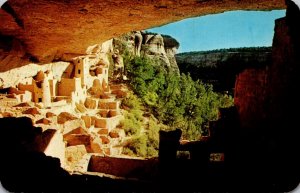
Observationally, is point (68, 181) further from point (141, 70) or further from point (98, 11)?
point (141, 70)

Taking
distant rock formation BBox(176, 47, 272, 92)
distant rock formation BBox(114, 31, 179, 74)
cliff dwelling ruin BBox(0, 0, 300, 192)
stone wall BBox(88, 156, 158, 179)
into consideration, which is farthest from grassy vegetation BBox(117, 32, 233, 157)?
cliff dwelling ruin BBox(0, 0, 300, 192)

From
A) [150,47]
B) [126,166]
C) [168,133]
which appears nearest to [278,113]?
[168,133]

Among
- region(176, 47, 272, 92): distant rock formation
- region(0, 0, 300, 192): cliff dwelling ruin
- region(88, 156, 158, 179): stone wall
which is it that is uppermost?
region(176, 47, 272, 92): distant rock formation

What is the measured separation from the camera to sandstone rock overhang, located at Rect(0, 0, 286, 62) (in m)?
3.72

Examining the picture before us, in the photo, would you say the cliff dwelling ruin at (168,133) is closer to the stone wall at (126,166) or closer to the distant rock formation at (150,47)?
the stone wall at (126,166)

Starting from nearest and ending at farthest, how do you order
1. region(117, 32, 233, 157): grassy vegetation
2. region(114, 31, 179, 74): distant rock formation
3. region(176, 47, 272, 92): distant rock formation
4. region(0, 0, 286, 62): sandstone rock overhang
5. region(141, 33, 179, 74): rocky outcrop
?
1. region(0, 0, 286, 62): sandstone rock overhang
2. region(117, 32, 233, 157): grassy vegetation
3. region(114, 31, 179, 74): distant rock formation
4. region(141, 33, 179, 74): rocky outcrop
5. region(176, 47, 272, 92): distant rock formation

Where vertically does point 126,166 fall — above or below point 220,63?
below

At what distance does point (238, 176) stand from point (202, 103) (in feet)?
69.6

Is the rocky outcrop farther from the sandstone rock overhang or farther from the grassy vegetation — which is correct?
the sandstone rock overhang

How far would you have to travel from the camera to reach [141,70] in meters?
27.2

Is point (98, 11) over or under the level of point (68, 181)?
over

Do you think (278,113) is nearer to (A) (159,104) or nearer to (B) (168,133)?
(B) (168,133)

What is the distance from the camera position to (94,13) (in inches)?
164

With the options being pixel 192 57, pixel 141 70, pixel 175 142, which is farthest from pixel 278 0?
pixel 192 57
